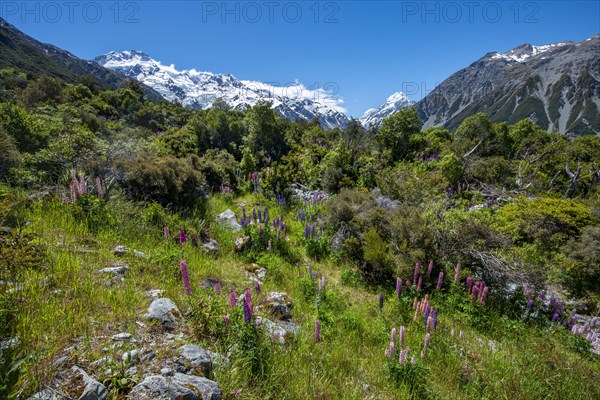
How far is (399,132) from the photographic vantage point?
62.6 feet

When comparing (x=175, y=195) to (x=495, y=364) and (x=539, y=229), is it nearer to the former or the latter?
(x=495, y=364)

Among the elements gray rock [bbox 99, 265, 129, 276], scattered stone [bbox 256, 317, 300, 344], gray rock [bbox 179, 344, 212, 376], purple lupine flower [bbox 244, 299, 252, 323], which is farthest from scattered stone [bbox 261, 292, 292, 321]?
gray rock [bbox 99, 265, 129, 276]

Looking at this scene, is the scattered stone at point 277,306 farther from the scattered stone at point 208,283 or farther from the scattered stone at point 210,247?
the scattered stone at point 210,247

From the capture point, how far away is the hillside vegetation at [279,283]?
2734mm

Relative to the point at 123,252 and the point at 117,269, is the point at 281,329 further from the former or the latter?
the point at 123,252

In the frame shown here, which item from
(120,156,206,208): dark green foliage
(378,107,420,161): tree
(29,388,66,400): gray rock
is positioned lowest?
(29,388,66,400): gray rock

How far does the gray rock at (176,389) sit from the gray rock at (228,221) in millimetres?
7147

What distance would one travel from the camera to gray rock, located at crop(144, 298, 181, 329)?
10.4ft

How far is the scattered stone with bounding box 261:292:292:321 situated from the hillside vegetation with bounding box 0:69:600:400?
0.04m

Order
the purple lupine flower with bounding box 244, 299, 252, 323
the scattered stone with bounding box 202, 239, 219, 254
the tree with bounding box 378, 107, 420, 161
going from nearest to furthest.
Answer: the purple lupine flower with bounding box 244, 299, 252, 323 < the scattered stone with bounding box 202, 239, 219, 254 < the tree with bounding box 378, 107, 420, 161

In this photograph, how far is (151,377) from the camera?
2189 millimetres

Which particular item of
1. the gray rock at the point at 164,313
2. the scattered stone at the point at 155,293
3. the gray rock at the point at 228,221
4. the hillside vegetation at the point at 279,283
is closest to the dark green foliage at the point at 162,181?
the hillside vegetation at the point at 279,283

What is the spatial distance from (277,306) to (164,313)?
7.36ft

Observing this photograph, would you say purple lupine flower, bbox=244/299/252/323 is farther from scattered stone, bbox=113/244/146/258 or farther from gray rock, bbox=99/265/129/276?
scattered stone, bbox=113/244/146/258
